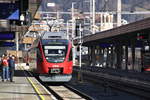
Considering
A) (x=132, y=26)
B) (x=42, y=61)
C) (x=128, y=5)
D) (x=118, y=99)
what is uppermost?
(x=128, y=5)

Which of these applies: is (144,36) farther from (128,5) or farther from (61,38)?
(128,5)

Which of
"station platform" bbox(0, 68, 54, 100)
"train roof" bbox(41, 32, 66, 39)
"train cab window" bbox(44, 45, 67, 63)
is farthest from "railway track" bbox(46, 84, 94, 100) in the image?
"train roof" bbox(41, 32, 66, 39)

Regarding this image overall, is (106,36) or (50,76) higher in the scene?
(106,36)

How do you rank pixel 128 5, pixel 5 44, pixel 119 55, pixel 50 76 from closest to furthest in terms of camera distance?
pixel 50 76
pixel 119 55
pixel 5 44
pixel 128 5

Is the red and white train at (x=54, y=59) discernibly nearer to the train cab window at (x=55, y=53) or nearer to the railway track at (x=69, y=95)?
the train cab window at (x=55, y=53)

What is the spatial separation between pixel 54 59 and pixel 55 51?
0.62 metres

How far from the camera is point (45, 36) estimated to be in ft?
97.7

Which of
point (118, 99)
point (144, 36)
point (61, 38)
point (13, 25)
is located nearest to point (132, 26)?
point (144, 36)

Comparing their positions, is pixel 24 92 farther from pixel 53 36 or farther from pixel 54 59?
pixel 53 36

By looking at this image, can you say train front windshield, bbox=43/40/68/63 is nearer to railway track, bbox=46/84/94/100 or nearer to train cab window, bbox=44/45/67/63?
train cab window, bbox=44/45/67/63

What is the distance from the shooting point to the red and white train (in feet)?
92.3

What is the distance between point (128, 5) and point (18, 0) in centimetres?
16209

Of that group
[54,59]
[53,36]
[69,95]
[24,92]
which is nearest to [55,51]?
[54,59]

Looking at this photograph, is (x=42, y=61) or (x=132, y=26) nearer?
(x=42, y=61)
